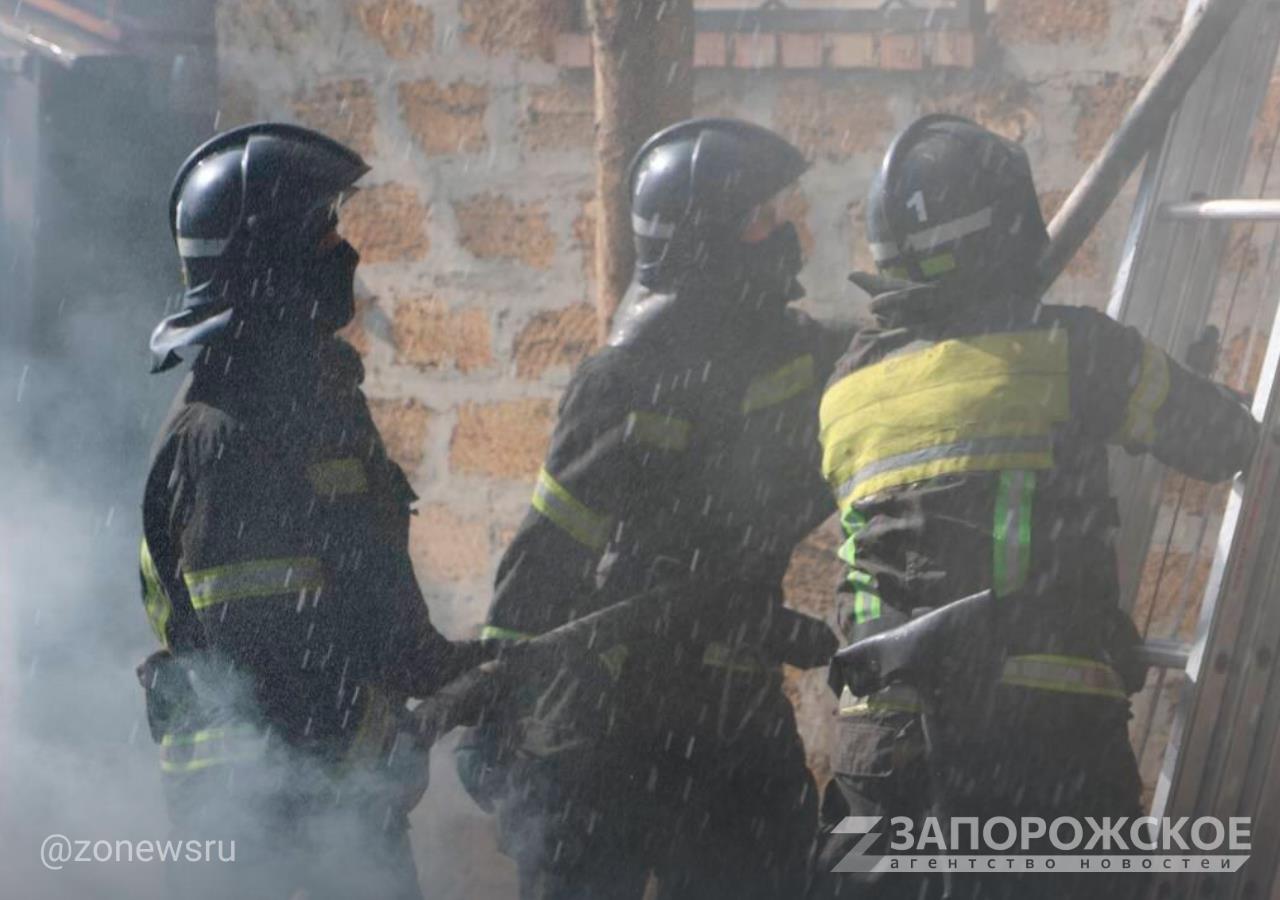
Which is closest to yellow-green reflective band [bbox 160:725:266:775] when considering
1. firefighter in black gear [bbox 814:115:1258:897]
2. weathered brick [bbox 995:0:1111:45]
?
firefighter in black gear [bbox 814:115:1258:897]

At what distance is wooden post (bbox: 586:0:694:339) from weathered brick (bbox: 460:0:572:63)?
2.39 feet

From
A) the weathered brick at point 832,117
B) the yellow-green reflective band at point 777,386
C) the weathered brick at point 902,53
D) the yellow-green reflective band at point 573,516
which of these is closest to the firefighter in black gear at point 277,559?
the yellow-green reflective band at point 573,516

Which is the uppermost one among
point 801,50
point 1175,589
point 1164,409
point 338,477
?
point 801,50

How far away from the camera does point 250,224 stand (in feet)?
10.0

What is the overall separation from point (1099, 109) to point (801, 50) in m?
0.74

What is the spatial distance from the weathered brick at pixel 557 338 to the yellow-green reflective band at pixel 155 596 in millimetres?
1551

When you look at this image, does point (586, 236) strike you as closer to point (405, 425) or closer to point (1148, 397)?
point (405, 425)

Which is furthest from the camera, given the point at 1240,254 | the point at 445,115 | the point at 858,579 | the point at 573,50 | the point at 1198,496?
the point at 445,115

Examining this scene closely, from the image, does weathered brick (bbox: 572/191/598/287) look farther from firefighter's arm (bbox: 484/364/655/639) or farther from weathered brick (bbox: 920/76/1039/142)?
firefighter's arm (bbox: 484/364/655/639)

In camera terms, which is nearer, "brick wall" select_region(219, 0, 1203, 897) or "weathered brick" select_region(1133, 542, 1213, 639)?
"weathered brick" select_region(1133, 542, 1213, 639)

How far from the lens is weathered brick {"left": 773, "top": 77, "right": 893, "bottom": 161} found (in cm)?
425

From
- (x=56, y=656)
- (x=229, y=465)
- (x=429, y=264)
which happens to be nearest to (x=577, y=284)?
(x=429, y=264)

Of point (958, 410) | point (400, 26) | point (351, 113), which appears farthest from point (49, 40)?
point (958, 410)

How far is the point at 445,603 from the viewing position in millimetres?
4613
